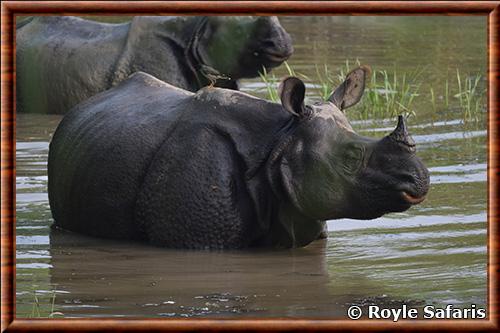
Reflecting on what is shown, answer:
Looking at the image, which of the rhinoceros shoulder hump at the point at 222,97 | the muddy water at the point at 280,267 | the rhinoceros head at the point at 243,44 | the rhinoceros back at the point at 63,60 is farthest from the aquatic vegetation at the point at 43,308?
the rhinoceros back at the point at 63,60

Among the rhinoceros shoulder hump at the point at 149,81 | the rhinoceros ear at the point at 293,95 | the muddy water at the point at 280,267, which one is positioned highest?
the rhinoceros shoulder hump at the point at 149,81

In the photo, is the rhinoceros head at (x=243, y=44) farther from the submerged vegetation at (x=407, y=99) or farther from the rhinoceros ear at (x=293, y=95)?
the rhinoceros ear at (x=293, y=95)

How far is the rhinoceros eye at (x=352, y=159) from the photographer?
307 inches

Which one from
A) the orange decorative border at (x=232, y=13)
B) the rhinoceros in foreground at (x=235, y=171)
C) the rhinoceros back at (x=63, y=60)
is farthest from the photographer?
the rhinoceros back at (x=63, y=60)

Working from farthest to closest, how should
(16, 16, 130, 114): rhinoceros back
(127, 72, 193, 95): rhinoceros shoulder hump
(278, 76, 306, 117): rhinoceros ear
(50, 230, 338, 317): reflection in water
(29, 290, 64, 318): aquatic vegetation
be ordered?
(16, 16, 130, 114): rhinoceros back
(127, 72, 193, 95): rhinoceros shoulder hump
(278, 76, 306, 117): rhinoceros ear
(50, 230, 338, 317): reflection in water
(29, 290, 64, 318): aquatic vegetation

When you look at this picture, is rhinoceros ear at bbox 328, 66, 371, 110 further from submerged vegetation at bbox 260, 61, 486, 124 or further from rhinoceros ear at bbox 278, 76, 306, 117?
submerged vegetation at bbox 260, 61, 486, 124

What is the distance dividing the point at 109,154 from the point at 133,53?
14.6 ft

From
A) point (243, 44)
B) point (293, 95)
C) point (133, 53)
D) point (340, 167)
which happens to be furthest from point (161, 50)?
point (340, 167)

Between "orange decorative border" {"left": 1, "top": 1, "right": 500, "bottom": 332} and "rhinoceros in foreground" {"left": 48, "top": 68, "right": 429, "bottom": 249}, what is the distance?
2.61 feet

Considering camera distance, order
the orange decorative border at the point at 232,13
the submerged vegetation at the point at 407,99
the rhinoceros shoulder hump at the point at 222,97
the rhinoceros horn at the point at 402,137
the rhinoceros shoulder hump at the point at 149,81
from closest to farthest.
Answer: the orange decorative border at the point at 232,13, the rhinoceros horn at the point at 402,137, the rhinoceros shoulder hump at the point at 222,97, the rhinoceros shoulder hump at the point at 149,81, the submerged vegetation at the point at 407,99

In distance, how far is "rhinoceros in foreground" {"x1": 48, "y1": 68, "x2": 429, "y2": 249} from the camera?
7.79 m

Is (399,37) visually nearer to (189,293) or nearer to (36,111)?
(36,111)

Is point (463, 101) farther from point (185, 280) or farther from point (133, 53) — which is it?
point (185, 280)

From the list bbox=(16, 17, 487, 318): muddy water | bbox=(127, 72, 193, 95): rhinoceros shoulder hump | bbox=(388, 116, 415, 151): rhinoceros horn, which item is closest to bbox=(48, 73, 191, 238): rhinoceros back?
bbox=(127, 72, 193, 95): rhinoceros shoulder hump
